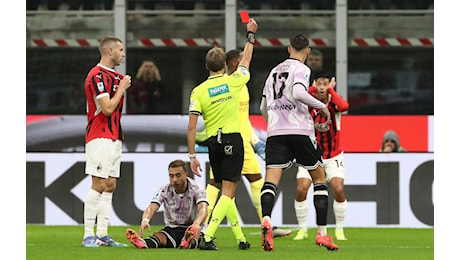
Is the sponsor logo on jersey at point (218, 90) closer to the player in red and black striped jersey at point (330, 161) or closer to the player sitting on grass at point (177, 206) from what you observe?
the player sitting on grass at point (177, 206)

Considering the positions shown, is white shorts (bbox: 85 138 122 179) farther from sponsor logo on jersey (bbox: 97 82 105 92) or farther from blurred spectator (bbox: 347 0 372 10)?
blurred spectator (bbox: 347 0 372 10)

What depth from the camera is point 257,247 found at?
Result: 9.73m

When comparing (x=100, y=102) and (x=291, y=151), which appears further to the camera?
(x=100, y=102)

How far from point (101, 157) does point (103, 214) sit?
0.58m

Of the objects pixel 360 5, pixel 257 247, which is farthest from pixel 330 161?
pixel 360 5

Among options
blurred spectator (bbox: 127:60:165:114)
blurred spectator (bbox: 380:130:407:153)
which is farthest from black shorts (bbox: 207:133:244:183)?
blurred spectator (bbox: 127:60:165:114)

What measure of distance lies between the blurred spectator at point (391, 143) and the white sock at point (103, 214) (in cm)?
Result: 666

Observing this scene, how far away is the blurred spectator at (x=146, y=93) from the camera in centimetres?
1856

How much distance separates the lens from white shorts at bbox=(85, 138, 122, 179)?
30.8 feet

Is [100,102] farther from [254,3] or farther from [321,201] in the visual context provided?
[254,3]

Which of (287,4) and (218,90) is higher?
(287,4)

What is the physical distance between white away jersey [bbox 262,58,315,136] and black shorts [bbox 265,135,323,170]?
5 centimetres

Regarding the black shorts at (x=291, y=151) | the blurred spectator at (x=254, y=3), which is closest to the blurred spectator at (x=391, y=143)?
the blurred spectator at (x=254, y=3)

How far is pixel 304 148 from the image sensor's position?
350 inches
